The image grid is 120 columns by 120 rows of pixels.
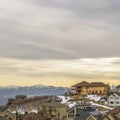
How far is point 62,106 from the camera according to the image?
3814 inches

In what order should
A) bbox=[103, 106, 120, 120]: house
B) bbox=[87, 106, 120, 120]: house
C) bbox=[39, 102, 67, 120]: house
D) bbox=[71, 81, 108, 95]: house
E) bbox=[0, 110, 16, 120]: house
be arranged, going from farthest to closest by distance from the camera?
1. bbox=[71, 81, 108, 95]: house
2. bbox=[39, 102, 67, 120]: house
3. bbox=[0, 110, 16, 120]: house
4. bbox=[103, 106, 120, 120]: house
5. bbox=[87, 106, 120, 120]: house

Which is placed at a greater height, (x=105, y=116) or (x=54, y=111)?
(x=105, y=116)

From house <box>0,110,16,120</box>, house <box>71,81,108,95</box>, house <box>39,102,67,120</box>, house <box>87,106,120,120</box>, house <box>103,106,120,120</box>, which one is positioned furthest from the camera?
house <box>71,81,108,95</box>

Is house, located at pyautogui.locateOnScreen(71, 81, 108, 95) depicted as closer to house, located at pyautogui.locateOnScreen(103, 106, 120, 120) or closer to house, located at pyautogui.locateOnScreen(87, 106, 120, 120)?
house, located at pyautogui.locateOnScreen(103, 106, 120, 120)

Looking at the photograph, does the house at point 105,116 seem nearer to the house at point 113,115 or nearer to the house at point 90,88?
the house at point 113,115

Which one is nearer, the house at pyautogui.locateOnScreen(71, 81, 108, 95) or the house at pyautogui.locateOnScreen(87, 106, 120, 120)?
the house at pyautogui.locateOnScreen(87, 106, 120, 120)

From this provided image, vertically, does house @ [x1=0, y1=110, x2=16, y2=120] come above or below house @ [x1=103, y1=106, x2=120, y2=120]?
below

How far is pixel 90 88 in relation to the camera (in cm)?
14750

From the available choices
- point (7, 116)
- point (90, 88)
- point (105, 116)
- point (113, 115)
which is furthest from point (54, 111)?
point (90, 88)

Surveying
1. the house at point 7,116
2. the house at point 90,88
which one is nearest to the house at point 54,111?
the house at point 7,116

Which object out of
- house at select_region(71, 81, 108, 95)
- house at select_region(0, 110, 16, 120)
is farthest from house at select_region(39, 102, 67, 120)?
house at select_region(71, 81, 108, 95)

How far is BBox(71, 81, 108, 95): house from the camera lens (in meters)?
146

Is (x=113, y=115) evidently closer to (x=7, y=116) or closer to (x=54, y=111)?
(x=54, y=111)

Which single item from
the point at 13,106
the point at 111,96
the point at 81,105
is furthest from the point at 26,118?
the point at 111,96
